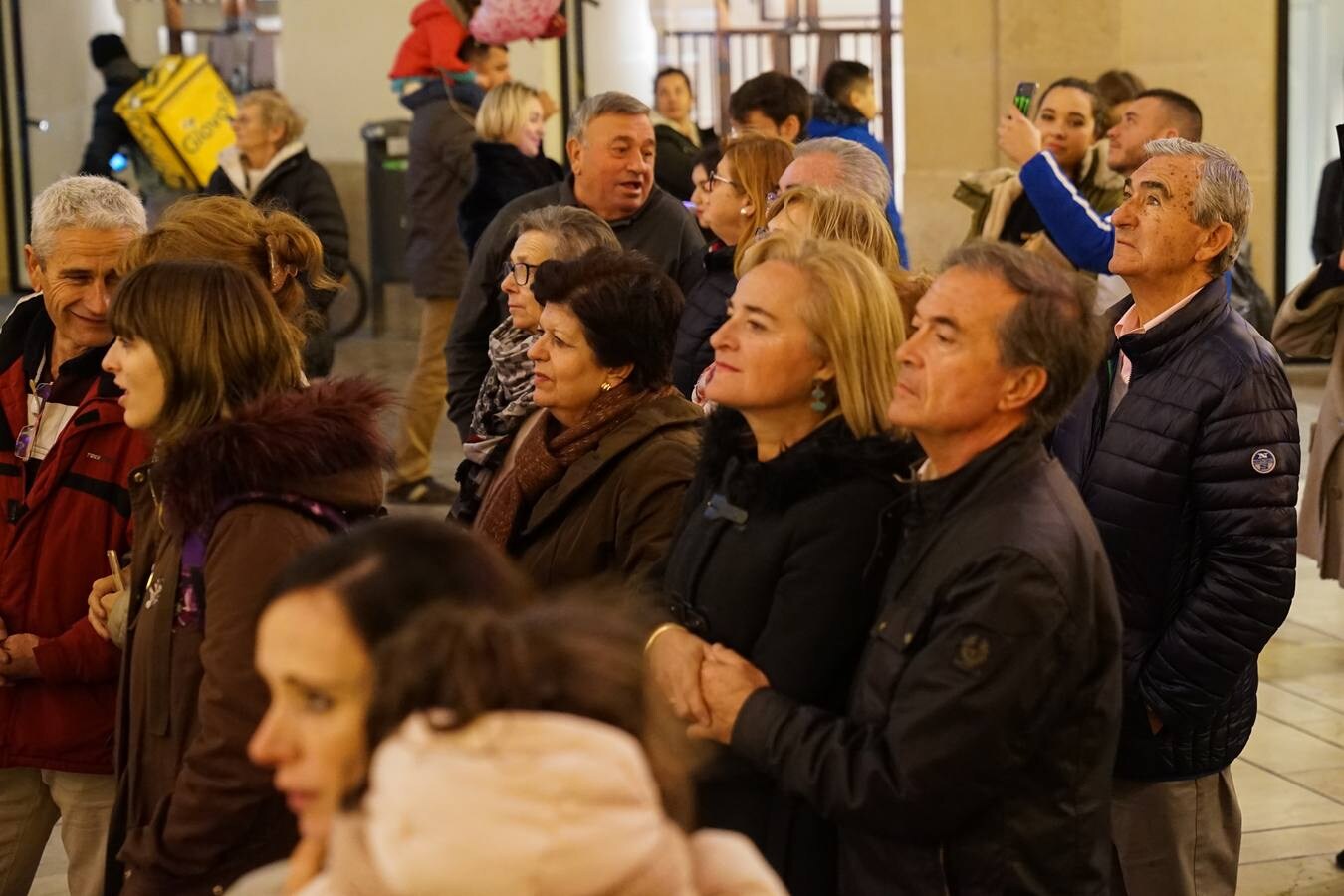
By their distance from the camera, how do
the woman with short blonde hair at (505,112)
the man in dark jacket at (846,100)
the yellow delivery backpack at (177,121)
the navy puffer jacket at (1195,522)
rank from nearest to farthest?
the navy puffer jacket at (1195,522)
the woman with short blonde hair at (505,112)
the man in dark jacket at (846,100)
the yellow delivery backpack at (177,121)

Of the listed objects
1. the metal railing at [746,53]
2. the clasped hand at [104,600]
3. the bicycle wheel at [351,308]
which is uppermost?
the metal railing at [746,53]

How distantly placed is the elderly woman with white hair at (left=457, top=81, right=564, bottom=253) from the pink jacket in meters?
6.25

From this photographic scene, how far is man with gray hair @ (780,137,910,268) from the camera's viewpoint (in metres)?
5.21

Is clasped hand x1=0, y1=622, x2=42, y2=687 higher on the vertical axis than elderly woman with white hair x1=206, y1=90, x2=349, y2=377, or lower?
lower

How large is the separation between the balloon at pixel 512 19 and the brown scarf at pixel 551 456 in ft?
18.4

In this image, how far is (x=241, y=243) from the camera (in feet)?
13.9

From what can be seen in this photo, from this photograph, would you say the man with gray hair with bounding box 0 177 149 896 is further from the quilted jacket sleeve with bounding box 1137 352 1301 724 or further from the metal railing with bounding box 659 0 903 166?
the metal railing with bounding box 659 0 903 166

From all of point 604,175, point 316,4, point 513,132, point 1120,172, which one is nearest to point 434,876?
point 604,175

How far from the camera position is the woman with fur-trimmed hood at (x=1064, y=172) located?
23.0ft

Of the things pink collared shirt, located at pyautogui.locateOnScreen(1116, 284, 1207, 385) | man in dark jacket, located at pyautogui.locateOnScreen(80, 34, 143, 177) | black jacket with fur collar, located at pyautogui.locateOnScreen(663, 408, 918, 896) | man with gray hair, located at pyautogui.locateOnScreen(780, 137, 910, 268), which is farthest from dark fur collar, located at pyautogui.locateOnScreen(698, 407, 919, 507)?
man in dark jacket, located at pyautogui.locateOnScreen(80, 34, 143, 177)

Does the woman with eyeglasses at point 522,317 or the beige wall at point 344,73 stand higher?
the beige wall at point 344,73

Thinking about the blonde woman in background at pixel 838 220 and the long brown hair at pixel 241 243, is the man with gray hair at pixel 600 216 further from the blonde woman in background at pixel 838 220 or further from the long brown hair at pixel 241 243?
the long brown hair at pixel 241 243

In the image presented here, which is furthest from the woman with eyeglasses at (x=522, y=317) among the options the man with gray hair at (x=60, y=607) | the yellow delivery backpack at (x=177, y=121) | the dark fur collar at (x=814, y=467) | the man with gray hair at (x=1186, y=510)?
the yellow delivery backpack at (x=177, y=121)

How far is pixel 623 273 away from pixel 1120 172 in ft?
11.4
